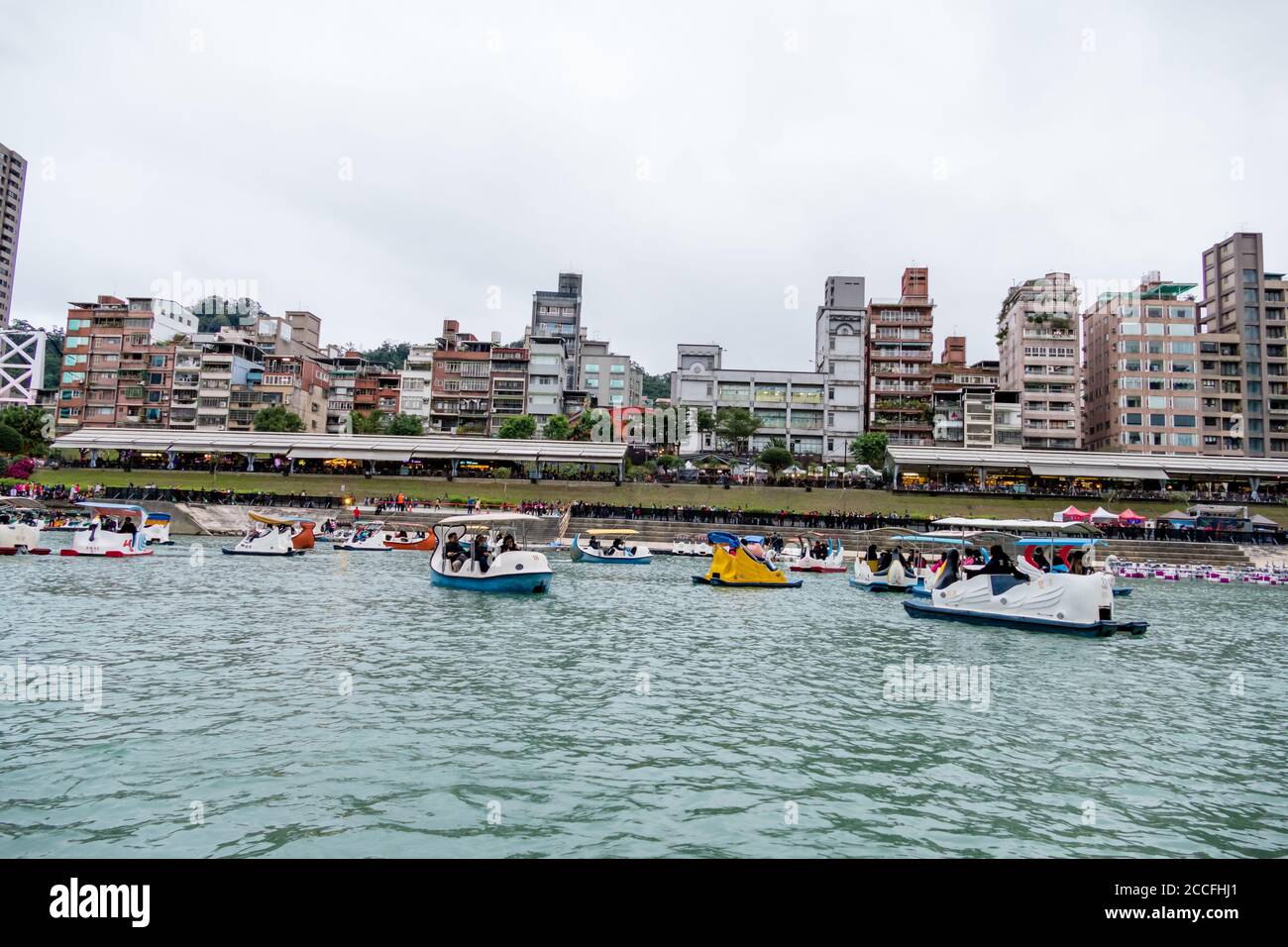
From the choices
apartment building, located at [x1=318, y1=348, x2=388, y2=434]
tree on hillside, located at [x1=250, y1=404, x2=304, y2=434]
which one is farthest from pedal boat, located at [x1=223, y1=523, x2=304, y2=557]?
apartment building, located at [x1=318, y1=348, x2=388, y2=434]

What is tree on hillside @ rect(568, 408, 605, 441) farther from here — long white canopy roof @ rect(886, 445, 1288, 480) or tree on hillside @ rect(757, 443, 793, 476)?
long white canopy roof @ rect(886, 445, 1288, 480)

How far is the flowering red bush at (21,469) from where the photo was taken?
7756cm

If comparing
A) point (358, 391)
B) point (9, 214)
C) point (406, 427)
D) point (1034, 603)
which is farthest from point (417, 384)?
point (1034, 603)

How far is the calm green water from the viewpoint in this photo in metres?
8.44

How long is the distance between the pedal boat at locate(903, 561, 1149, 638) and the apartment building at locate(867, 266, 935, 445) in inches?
3674

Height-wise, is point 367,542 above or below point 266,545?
above

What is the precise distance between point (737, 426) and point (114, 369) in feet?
292

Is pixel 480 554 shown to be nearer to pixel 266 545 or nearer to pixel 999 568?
pixel 999 568

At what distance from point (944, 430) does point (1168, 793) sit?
106 m

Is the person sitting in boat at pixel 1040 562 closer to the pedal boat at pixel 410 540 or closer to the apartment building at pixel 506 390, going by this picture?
the pedal boat at pixel 410 540

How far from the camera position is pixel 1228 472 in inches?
3378

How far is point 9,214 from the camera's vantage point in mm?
143750

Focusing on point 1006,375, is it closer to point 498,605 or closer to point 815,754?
point 498,605

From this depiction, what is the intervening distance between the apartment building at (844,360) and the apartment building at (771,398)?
1828mm
